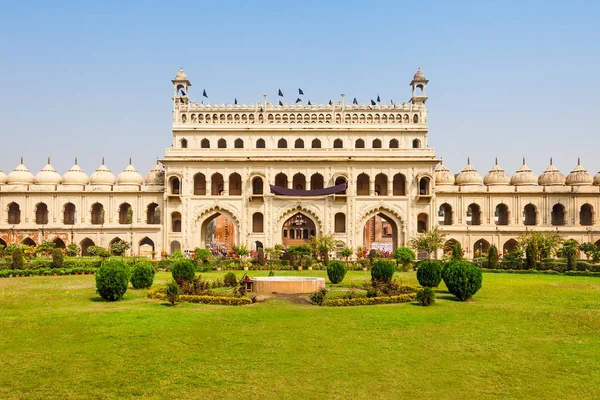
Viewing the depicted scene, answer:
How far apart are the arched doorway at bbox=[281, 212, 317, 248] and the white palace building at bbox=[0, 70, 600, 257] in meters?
14.1

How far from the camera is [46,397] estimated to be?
8.86m

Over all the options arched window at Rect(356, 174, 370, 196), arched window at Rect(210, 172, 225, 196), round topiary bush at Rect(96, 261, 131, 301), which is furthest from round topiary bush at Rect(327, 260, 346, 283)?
arched window at Rect(210, 172, 225, 196)

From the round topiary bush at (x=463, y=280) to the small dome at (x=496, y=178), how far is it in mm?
33140

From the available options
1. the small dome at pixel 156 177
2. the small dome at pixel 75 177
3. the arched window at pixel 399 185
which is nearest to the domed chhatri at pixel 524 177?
the arched window at pixel 399 185

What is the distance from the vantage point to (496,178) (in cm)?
5059

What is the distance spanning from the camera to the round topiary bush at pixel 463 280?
63.4ft

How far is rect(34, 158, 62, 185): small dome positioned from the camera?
5072 centimetres

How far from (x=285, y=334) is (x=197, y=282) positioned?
333 inches

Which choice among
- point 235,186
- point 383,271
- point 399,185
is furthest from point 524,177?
point 383,271

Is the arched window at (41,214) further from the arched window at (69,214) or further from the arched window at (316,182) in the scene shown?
the arched window at (316,182)

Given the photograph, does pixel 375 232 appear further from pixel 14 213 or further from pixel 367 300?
pixel 367 300

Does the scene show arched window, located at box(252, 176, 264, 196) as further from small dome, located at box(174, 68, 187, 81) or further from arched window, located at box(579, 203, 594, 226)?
arched window, located at box(579, 203, 594, 226)

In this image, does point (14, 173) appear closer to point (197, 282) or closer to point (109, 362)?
point (197, 282)

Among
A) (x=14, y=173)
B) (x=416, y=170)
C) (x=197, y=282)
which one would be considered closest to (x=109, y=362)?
(x=197, y=282)
